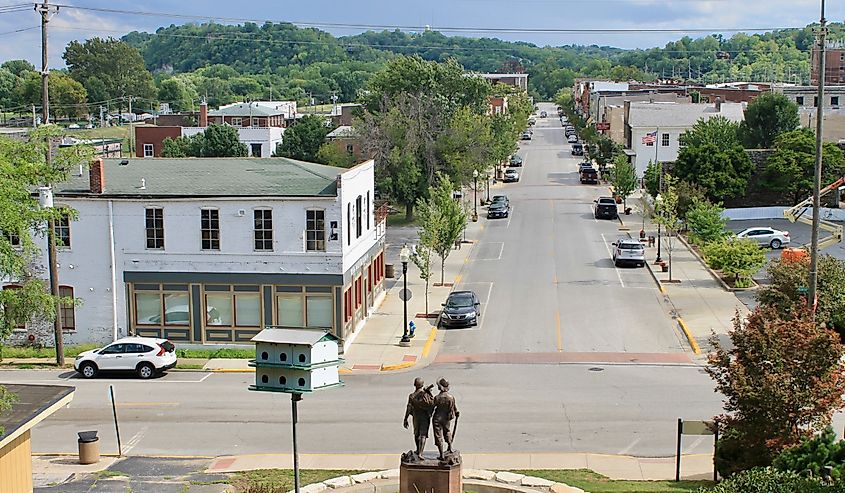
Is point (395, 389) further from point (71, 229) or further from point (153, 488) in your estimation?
point (71, 229)

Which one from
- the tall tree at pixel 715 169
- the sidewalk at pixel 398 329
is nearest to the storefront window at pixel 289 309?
the sidewalk at pixel 398 329

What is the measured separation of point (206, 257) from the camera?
123ft

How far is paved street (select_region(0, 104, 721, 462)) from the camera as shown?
26.4 meters

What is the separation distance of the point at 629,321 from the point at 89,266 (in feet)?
67.0

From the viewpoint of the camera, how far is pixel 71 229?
125 ft

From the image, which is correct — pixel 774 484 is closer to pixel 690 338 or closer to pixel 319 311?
pixel 690 338

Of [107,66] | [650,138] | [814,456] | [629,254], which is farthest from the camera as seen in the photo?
[107,66]

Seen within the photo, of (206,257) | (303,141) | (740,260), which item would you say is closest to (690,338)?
(740,260)

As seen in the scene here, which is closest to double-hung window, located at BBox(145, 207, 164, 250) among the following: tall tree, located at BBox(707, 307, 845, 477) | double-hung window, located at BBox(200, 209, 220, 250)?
double-hung window, located at BBox(200, 209, 220, 250)

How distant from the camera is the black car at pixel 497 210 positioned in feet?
247

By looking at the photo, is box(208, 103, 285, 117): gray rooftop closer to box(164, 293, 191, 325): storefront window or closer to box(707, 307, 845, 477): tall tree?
box(164, 293, 191, 325): storefront window

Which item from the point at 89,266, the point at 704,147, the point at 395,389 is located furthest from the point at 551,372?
the point at 704,147

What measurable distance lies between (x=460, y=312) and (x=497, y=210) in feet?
116

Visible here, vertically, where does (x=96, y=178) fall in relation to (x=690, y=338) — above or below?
above
